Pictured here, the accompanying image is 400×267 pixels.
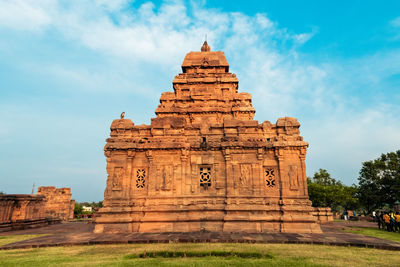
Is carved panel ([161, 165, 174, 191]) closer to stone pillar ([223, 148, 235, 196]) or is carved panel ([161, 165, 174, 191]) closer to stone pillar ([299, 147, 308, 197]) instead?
stone pillar ([223, 148, 235, 196])

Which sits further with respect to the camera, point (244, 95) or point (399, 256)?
point (244, 95)

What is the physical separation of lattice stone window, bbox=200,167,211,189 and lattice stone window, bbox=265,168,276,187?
378 centimetres

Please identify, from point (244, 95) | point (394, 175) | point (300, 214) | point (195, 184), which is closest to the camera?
point (300, 214)

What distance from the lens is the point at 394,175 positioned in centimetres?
3956

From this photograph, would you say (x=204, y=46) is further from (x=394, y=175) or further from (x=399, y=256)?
(x=394, y=175)

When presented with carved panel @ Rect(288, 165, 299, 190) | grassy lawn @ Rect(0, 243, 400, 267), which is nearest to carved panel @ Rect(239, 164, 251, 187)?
carved panel @ Rect(288, 165, 299, 190)

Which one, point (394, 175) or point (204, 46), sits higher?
point (204, 46)

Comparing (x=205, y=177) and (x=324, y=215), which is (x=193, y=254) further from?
(x=324, y=215)

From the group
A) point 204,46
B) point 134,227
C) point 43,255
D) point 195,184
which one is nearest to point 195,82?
point 204,46

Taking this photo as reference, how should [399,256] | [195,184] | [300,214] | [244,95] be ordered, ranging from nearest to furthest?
[399,256], [300,214], [195,184], [244,95]

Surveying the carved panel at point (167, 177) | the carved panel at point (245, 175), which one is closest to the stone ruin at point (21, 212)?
the carved panel at point (167, 177)

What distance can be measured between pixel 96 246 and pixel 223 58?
20.3 meters

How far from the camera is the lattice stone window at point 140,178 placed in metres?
15.1

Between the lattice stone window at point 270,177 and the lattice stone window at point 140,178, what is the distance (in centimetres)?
812
